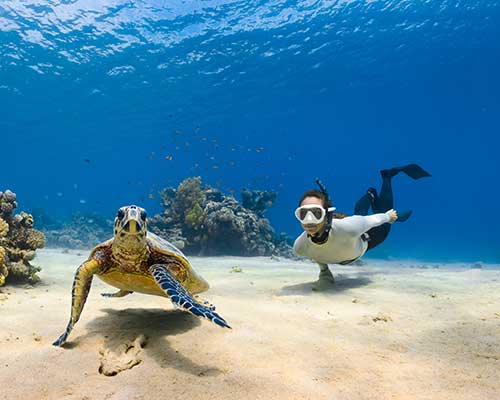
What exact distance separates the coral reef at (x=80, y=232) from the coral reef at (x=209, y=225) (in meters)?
6.68

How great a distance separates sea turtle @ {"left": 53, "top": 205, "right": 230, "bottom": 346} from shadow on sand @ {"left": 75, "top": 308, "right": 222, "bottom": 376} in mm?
303

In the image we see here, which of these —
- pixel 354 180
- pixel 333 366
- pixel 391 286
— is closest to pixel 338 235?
pixel 391 286

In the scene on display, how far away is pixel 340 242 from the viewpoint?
518 centimetres

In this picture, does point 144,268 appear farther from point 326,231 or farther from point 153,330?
→ point 326,231

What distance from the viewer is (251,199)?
16.8 meters

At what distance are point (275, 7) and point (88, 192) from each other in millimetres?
156624

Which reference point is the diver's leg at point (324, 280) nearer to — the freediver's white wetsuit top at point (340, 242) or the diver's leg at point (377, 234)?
the freediver's white wetsuit top at point (340, 242)

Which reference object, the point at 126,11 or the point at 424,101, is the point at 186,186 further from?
the point at 424,101

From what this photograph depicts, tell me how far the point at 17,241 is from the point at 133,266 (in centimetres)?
422

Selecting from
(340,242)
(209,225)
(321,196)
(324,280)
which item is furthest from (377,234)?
(209,225)

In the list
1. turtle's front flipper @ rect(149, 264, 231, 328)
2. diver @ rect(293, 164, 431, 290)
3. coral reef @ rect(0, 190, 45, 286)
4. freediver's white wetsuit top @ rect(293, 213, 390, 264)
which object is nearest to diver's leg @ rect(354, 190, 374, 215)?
diver @ rect(293, 164, 431, 290)

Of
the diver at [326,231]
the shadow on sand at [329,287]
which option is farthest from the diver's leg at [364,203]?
the shadow on sand at [329,287]

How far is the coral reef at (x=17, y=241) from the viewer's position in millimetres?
5578

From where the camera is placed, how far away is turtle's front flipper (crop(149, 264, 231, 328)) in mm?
2207
